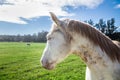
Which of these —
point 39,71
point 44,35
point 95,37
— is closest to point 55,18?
point 95,37

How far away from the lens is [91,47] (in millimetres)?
3557

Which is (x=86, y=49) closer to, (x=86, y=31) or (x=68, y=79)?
(x=86, y=31)

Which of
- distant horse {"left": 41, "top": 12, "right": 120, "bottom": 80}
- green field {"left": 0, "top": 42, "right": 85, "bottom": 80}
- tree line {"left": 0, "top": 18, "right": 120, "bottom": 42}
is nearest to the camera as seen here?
distant horse {"left": 41, "top": 12, "right": 120, "bottom": 80}

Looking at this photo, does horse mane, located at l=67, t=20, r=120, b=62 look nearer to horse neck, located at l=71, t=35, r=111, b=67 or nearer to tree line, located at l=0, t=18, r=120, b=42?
horse neck, located at l=71, t=35, r=111, b=67

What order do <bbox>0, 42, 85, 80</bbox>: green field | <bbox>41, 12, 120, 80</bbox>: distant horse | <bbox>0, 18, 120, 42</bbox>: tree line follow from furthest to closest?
<bbox>0, 18, 120, 42</bbox>: tree line → <bbox>0, 42, 85, 80</bbox>: green field → <bbox>41, 12, 120, 80</bbox>: distant horse

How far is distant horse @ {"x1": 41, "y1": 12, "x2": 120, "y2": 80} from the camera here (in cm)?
353

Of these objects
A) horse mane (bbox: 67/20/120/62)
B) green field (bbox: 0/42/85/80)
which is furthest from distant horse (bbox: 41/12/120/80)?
green field (bbox: 0/42/85/80)

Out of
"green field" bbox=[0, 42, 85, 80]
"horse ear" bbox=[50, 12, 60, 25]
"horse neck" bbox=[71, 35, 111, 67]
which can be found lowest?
"green field" bbox=[0, 42, 85, 80]

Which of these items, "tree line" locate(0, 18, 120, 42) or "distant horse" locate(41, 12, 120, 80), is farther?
"tree line" locate(0, 18, 120, 42)

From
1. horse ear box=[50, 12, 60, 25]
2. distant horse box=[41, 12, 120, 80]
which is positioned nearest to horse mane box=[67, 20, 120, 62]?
distant horse box=[41, 12, 120, 80]

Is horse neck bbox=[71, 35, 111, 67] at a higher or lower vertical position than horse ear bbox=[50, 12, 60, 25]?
lower

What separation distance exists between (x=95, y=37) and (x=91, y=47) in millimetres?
169

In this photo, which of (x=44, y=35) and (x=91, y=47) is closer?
(x=91, y=47)

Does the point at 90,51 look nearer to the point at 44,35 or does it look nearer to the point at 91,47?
the point at 91,47
